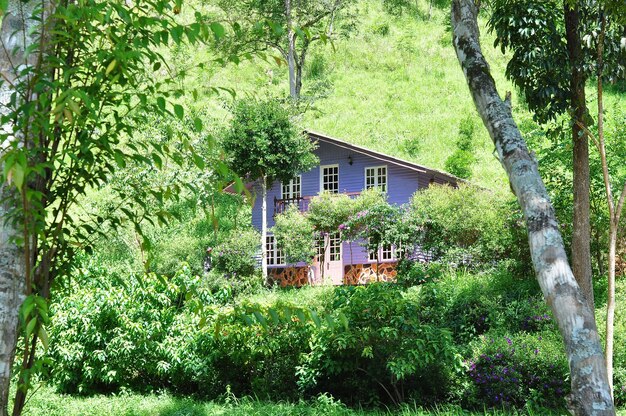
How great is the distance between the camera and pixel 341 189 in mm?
26125

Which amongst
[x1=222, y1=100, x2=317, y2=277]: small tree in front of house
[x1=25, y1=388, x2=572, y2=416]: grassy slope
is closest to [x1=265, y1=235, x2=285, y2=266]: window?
[x1=222, y1=100, x2=317, y2=277]: small tree in front of house

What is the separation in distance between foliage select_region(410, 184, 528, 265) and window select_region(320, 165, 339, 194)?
5.25m

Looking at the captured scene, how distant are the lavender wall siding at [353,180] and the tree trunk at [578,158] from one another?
1303 cm

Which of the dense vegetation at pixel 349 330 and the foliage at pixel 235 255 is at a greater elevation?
the foliage at pixel 235 255

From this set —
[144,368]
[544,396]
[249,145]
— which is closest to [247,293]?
[249,145]

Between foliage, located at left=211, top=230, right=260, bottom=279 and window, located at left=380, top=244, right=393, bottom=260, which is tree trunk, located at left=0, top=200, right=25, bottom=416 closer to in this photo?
foliage, located at left=211, top=230, right=260, bottom=279

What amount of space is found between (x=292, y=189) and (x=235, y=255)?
205 inches

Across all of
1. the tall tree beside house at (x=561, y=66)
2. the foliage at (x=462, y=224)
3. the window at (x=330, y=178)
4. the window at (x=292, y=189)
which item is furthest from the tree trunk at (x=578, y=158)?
the window at (x=292, y=189)

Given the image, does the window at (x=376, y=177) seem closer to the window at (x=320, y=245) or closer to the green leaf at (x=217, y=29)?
the window at (x=320, y=245)

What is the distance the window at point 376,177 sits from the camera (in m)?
25.7

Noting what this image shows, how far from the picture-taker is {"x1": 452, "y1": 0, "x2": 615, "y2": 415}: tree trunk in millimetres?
3748

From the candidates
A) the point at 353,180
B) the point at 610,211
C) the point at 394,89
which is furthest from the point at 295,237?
the point at 394,89

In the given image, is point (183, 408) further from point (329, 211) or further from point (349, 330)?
point (329, 211)

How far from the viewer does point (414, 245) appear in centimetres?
2081
